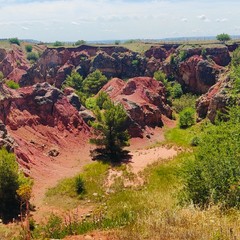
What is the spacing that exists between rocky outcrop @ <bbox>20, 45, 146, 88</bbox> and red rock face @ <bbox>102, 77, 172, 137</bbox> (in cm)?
2646

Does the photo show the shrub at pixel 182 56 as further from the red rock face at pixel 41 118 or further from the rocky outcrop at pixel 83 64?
the red rock face at pixel 41 118

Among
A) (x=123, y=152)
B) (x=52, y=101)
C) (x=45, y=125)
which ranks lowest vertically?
(x=123, y=152)

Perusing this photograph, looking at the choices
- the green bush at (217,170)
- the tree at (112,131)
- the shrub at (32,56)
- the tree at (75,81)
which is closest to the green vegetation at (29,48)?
the shrub at (32,56)

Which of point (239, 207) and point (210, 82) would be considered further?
point (210, 82)

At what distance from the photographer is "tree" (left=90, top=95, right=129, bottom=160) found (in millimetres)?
44562

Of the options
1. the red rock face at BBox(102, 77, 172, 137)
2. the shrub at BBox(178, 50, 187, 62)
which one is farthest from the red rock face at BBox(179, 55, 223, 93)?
the red rock face at BBox(102, 77, 172, 137)

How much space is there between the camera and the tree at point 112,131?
44.6 metres

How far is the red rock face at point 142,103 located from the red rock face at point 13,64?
46.2m

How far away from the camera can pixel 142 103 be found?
62.9 meters

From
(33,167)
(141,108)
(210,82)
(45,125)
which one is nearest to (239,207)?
(33,167)

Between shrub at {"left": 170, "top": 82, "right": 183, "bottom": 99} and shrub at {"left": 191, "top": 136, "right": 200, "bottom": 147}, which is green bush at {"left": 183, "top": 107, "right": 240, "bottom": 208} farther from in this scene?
shrub at {"left": 170, "top": 82, "right": 183, "bottom": 99}

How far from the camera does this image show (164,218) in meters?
14.6

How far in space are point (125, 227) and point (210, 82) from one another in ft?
248

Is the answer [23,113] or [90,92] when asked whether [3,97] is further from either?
[90,92]
